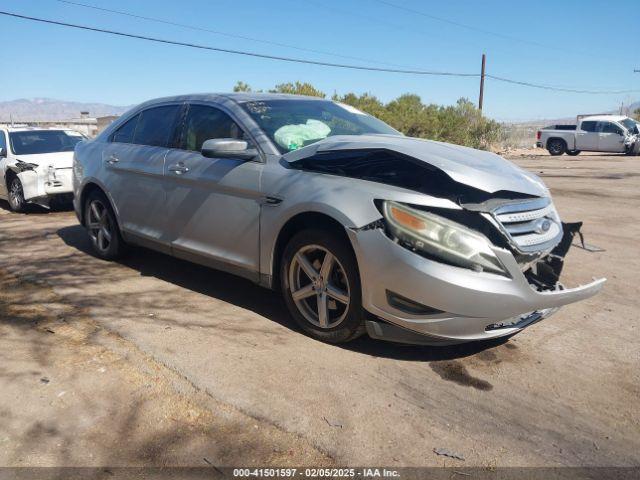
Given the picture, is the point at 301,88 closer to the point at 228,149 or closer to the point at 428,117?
the point at 428,117

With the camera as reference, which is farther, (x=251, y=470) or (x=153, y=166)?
(x=153, y=166)

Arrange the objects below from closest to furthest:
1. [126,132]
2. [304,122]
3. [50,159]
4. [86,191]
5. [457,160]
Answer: [457,160]
[304,122]
[126,132]
[86,191]
[50,159]

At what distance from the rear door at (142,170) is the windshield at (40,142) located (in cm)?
502

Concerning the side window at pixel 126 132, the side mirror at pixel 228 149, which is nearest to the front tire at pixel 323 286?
the side mirror at pixel 228 149

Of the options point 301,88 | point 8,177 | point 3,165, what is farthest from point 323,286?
point 301,88

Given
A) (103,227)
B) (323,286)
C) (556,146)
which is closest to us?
(323,286)

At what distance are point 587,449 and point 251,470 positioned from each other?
1.58 meters

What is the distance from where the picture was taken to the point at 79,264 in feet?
19.5

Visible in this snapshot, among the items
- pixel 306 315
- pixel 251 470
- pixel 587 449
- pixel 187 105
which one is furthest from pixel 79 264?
pixel 587 449

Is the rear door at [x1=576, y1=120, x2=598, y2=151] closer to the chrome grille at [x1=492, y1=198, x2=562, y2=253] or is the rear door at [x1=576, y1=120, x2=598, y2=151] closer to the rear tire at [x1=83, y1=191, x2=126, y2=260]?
the chrome grille at [x1=492, y1=198, x2=562, y2=253]

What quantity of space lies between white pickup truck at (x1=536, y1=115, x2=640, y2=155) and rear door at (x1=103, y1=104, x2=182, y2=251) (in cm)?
2637

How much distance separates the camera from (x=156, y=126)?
5379mm

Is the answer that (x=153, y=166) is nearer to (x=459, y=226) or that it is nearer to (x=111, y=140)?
(x=111, y=140)

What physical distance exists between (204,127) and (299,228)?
1.52 metres
